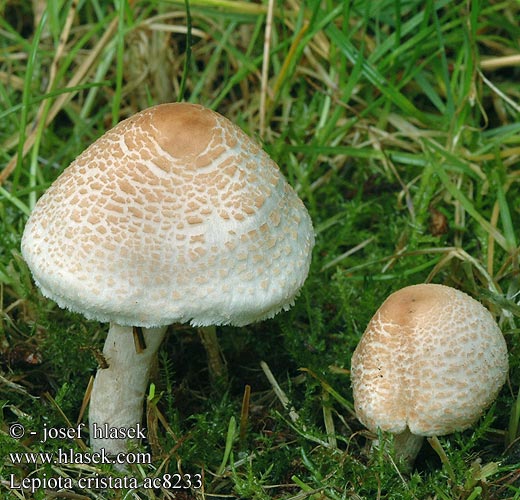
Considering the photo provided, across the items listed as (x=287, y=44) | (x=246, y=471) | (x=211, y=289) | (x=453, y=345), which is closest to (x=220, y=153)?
(x=211, y=289)

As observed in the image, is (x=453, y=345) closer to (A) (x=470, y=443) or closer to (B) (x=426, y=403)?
(B) (x=426, y=403)

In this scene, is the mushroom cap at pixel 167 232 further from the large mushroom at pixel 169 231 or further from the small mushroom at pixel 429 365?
the small mushroom at pixel 429 365

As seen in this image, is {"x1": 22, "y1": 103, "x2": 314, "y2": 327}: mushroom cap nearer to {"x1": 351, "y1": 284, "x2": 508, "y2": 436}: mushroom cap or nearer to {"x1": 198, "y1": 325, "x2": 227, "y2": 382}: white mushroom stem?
{"x1": 351, "y1": 284, "x2": 508, "y2": 436}: mushroom cap

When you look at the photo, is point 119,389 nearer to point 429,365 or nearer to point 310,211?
point 429,365

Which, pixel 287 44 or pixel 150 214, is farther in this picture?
pixel 287 44

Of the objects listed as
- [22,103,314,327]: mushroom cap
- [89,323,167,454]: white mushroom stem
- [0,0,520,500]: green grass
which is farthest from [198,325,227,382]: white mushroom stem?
[22,103,314,327]: mushroom cap

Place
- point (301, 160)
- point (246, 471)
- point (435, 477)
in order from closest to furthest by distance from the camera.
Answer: point (435, 477)
point (246, 471)
point (301, 160)

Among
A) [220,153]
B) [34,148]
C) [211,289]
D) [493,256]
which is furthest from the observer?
[34,148]

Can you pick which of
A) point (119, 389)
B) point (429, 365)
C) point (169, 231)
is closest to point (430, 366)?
point (429, 365)
